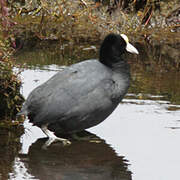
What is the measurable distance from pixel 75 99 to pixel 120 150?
0.64 metres

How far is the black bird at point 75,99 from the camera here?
211 inches

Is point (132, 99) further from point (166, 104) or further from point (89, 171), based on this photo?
point (89, 171)

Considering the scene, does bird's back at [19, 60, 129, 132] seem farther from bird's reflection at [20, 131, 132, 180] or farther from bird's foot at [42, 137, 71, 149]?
bird's reflection at [20, 131, 132, 180]

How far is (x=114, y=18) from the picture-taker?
11.9 metres

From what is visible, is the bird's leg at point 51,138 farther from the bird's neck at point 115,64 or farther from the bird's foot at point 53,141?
the bird's neck at point 115,64

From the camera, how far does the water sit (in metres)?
4.71

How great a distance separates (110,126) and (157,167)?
129cm

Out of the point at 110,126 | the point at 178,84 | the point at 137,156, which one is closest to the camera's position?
the point at 137,156

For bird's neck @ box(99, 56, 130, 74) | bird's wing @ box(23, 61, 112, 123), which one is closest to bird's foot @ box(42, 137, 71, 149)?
bird's wing @ box(23, 61, 112, 123)

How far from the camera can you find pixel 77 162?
500 cm

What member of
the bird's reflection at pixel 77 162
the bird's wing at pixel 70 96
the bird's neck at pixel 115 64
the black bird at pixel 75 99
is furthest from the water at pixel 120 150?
the bird's neck at pixel 115 64

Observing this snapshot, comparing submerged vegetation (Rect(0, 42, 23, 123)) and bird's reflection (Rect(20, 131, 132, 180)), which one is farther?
submerged vegetation (Rect(0, 42, 23, 123))

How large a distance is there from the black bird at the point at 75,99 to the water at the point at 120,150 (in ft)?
0.76

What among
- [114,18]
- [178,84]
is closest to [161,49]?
[114,18]
